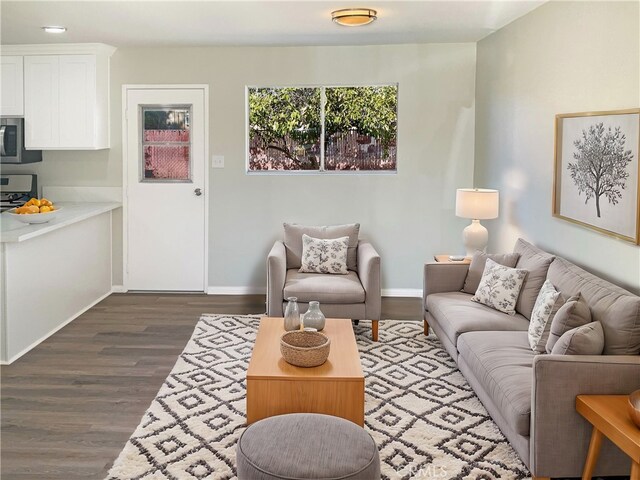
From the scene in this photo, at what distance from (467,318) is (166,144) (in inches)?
140

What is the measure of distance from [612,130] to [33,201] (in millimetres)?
3918

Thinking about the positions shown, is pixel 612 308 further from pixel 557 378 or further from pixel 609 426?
pixel 609 426

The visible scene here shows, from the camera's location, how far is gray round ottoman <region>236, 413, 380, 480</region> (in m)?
2.50

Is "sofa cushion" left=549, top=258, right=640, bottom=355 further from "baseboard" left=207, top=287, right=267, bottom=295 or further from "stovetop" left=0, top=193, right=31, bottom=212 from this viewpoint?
"stovetop" left=0, top=193, right=31, bottom=212

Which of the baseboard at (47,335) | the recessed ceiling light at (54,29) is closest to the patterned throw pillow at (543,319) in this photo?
the baseboard at (47,335)

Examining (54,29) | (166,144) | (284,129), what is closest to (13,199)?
(166,144)

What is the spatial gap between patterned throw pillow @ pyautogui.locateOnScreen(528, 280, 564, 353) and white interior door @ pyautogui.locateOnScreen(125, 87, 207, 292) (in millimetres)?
3719

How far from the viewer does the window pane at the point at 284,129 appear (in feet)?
21.4

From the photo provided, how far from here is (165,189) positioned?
6586 mm

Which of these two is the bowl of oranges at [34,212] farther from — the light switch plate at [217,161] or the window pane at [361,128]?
the window pane at [361,128]

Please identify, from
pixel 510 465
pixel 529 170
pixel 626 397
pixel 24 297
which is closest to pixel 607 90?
pixel 529 170

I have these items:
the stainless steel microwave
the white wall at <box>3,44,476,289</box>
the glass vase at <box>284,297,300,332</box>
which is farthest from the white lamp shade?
the stainless steel microwave

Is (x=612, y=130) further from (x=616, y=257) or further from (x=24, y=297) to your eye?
(x=24, y=297)

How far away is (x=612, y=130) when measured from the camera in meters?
3.67
